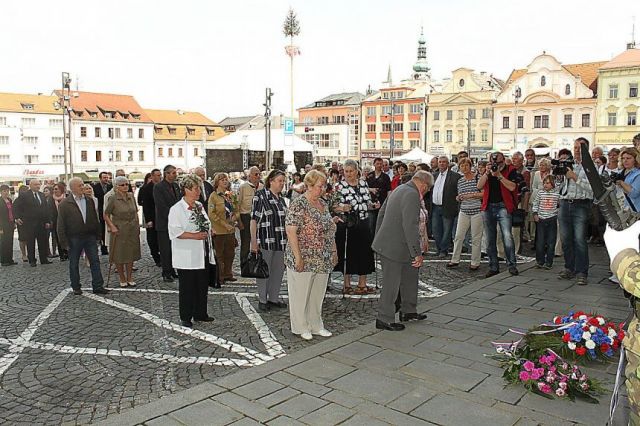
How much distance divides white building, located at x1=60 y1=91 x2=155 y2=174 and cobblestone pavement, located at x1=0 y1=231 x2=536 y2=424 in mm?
68243

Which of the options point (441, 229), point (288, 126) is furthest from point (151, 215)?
point (288, 126)

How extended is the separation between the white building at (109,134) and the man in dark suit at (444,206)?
6780 cm

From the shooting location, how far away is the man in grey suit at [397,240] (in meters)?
5.93

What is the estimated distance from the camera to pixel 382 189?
40.7ft

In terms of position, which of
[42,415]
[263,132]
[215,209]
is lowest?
[42,415]

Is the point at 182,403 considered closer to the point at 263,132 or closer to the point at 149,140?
the point at 263,132

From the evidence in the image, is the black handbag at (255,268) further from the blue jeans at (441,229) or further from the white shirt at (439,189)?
the white shirt at (439,189)

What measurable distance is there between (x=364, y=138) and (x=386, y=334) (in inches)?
2904

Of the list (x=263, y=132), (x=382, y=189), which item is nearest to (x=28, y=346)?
(x=382, y=189)

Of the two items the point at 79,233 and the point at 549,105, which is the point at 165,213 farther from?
the point at 549,105

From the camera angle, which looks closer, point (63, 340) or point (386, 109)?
point (63, 340)

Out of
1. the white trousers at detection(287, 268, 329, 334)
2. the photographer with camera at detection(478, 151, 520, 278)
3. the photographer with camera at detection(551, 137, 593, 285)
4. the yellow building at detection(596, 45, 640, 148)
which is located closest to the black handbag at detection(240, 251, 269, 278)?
the white trousers at detection(287, 268, 329, 334)

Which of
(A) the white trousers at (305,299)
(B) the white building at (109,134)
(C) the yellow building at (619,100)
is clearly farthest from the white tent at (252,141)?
(B) the white building at (109,134)

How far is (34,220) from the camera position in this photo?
11219 millimetres
